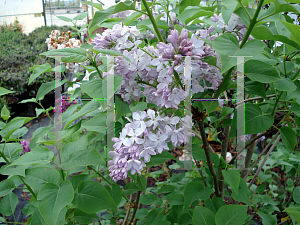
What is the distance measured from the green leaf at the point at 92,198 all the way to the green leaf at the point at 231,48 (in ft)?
1.46

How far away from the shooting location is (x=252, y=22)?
0.50m

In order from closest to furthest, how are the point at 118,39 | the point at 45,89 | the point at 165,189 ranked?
the point at 118,39 < the point at 45,89 < the point at 165,189

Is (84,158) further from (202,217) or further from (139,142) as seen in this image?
(202,217)

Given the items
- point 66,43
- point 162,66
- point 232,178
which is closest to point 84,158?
point 162,66

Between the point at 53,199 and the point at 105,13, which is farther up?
the point at 105,13

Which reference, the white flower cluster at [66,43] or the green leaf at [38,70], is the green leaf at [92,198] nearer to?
the green leaf at [38,70]

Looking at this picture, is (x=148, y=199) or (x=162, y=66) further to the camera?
(x=148, y=199)

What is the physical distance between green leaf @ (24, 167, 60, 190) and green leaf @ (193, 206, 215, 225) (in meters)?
0.41

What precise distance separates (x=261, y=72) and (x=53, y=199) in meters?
0.59

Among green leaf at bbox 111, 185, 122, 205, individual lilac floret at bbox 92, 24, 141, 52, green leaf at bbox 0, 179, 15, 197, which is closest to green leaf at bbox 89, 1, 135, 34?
individual lilac floret at bbox 92, 24, 141, 52

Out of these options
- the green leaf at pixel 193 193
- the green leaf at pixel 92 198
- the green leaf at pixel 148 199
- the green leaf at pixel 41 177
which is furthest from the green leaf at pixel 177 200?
the green leaf at pixel 41 177

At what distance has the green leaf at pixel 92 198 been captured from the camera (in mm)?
629

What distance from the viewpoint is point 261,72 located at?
55 centimetres

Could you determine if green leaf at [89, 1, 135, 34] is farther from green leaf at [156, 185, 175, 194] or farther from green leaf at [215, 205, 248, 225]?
green leaf at [156, 185, 175, 194]
